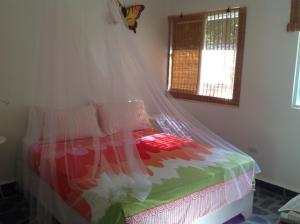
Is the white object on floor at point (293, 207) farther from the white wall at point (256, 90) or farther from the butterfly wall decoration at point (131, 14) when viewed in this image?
the butterfly wall decoration at point (131, 14)

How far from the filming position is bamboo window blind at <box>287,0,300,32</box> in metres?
3.00

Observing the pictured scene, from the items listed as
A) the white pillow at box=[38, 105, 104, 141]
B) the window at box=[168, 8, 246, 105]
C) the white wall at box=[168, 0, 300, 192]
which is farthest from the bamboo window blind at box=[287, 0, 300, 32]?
the white pillow at box=[38, 105, 104, 141]

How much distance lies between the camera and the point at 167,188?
2121 millimetres

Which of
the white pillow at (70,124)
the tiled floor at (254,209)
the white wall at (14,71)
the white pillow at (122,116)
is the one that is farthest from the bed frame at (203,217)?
the white pillow at (122,116)

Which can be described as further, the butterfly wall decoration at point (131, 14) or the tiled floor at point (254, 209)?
the butterfly wall decoration at point (131, 14)

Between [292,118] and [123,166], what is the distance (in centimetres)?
200

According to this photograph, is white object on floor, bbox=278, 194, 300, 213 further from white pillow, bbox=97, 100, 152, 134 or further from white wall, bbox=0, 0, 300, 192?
white wall, bbox=0, 0, 300, 192

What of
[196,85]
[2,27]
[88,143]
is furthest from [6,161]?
[196,85]

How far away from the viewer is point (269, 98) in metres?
3.35

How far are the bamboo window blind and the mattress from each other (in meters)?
1.44

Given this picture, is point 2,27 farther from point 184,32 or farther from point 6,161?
point 184,32

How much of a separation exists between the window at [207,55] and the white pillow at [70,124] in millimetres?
1558

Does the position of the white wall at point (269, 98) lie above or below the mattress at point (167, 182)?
above

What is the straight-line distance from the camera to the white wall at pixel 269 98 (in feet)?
10.4
